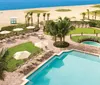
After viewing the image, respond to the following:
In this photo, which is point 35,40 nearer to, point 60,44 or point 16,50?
point 60,44

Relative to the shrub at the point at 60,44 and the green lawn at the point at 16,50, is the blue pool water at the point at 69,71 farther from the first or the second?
the green lawn at the point at 16,50

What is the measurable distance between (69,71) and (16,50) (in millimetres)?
9055

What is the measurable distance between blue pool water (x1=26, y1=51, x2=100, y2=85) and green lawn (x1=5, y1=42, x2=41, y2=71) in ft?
8.94

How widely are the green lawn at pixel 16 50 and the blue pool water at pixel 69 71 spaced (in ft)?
8.94

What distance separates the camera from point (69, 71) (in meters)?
23.7

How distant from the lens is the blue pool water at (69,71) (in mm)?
21281

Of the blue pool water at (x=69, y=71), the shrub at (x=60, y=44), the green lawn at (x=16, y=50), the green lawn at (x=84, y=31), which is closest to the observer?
the blue pool water at (x=69, y=71)

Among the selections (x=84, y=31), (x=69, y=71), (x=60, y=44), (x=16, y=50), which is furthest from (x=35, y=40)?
(x=84, y=31)

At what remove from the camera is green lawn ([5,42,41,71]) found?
77.3 ft

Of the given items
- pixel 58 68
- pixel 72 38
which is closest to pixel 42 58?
pixel 58 68

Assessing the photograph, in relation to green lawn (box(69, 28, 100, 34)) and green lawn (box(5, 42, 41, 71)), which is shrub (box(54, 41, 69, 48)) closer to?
green lawn (box(5, 42, 41, 71))

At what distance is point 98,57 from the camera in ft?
89.0

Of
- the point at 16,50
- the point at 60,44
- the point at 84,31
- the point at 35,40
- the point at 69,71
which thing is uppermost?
the point at 84,31

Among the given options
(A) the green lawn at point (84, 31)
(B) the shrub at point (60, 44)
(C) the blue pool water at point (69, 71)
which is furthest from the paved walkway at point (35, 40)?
(A) the green lawn at point (84, 31)
